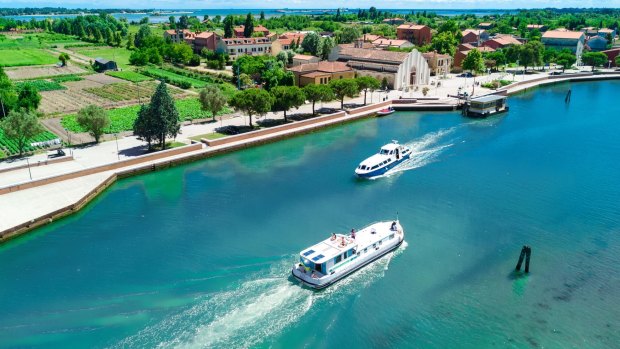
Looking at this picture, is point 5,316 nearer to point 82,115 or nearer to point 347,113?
point 82,115

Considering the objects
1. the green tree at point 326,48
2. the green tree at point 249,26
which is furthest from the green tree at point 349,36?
the green tree at point 249,26

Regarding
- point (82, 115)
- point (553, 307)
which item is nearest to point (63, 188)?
point (82, 115)

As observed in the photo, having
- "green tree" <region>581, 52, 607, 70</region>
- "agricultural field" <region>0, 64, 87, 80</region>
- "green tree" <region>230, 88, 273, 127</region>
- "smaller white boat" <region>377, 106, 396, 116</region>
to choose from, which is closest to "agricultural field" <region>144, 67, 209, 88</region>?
"agricultural field" <region>0, 64, 87, 80</region>

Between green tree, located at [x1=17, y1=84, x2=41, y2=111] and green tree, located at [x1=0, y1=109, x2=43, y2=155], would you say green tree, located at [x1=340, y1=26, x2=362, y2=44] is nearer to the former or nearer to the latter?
green tree, located at [x1=17, y1=84, x2=41, y2=111]

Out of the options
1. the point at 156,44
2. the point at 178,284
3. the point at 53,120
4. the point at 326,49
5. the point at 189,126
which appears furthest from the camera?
the point at 156,44

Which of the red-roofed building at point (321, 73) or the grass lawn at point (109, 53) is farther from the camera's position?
the grass lawn at point (109, 53)

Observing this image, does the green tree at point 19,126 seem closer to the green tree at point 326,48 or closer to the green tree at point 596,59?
the green tree at point 326,48
